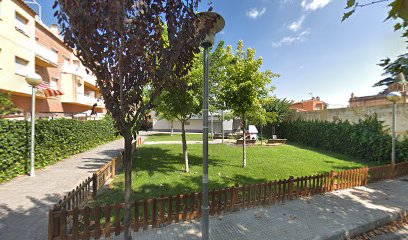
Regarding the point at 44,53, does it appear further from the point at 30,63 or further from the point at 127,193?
the point at 127,193

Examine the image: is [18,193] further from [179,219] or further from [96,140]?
[96,140]

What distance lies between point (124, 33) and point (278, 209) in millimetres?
5185

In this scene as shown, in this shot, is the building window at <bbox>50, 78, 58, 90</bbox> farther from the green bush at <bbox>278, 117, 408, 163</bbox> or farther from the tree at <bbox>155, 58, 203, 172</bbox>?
the green bush at <bbox>278, 117, 408, 163</bbox>

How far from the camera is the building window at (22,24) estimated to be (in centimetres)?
1163

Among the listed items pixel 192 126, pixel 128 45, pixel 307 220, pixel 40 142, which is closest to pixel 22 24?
pixel 40 142

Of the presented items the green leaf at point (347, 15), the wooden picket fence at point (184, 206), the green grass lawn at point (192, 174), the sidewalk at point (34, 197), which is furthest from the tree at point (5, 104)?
the green leaf at point (347, 15)

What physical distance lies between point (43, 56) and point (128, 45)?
53.3 ft

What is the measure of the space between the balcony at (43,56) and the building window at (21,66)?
117cm

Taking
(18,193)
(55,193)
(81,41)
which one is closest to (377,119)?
(81,41)

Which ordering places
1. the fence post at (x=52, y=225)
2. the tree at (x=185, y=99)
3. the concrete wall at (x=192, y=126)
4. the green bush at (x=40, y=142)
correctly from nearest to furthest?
the fence post at (x=52, y=225) < the green bush at (x=40, y=142) < the tree at (x=185, y=99) < the concrete wall at (x=192, y=126)

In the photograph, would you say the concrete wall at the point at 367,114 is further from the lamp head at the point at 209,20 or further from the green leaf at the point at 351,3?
the lamp head at the point at 209,20

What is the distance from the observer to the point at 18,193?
575cm

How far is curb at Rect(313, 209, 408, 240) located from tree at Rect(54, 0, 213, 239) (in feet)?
13.2

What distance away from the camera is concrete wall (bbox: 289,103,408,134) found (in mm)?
10598
